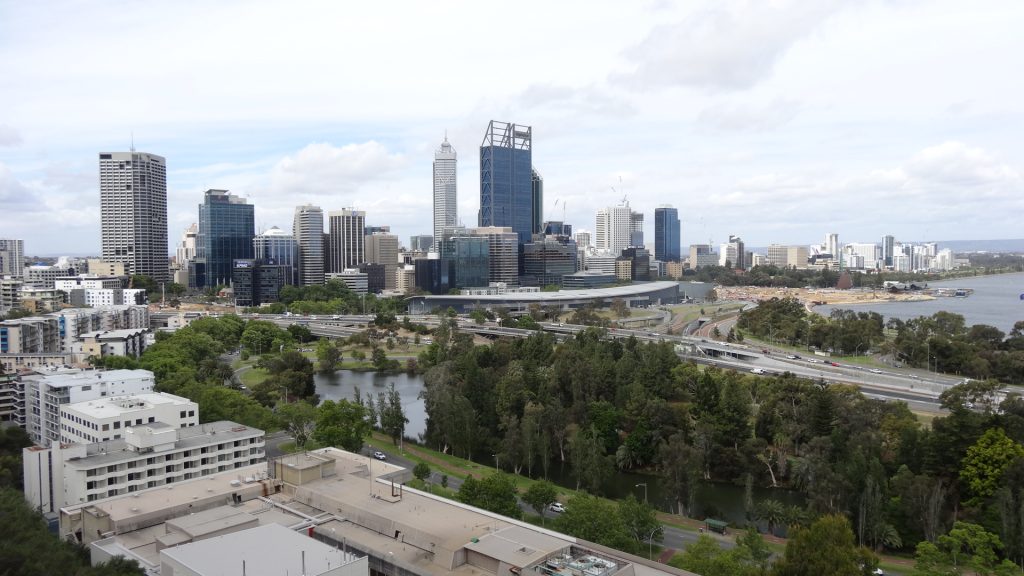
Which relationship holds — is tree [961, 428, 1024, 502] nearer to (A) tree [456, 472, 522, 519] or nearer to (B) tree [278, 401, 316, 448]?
(A) tree [456, 472, 522, 519]

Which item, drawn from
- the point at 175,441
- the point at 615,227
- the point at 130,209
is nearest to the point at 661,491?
the point at 175,441

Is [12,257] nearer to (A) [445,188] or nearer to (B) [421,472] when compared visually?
(A) [445,188]

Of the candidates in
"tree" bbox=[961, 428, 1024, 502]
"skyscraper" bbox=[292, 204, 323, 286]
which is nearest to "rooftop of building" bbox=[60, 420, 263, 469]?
"tree" bbox=[961, 428, 1024, 502]

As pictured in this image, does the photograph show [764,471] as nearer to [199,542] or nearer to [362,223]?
[199,542]

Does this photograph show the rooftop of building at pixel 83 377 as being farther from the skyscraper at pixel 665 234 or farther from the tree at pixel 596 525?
the skyscraper at pixel 665 234

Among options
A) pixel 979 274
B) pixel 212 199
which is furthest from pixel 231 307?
pixel 979 274
